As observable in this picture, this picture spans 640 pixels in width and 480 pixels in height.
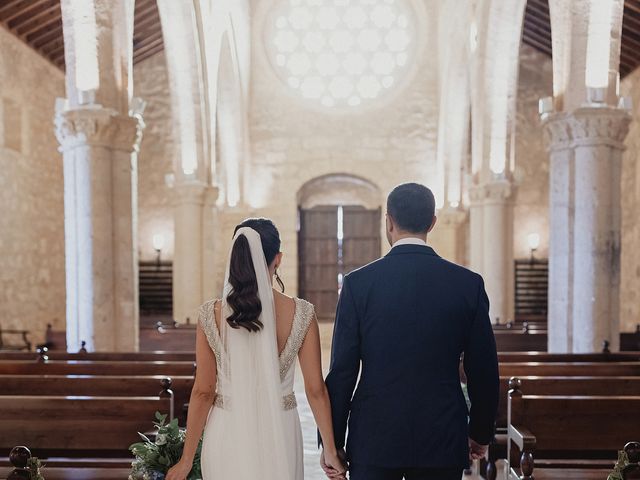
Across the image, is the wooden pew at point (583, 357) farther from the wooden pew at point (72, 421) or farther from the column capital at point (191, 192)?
the column capital at point (191, 192)

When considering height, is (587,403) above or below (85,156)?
below

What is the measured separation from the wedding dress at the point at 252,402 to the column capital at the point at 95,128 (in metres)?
4.85

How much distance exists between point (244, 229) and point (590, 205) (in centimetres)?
517

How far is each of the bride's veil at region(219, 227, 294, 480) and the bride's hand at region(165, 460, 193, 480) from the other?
0.57ft

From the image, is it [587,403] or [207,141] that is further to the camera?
[207,141]

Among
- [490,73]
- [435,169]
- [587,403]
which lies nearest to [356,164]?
[435,169]

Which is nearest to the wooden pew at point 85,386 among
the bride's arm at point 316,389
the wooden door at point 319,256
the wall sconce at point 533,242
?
the bride's arm at point 316,389

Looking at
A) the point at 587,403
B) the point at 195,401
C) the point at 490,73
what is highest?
the point at 490,73

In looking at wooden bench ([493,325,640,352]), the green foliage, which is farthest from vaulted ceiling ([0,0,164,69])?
the green foliage

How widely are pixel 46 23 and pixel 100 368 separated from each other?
8.87 metres

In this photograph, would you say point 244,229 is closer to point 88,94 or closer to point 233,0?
point 88,94

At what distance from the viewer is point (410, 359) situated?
2148 millimetres

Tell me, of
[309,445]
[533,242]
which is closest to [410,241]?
[309,445]

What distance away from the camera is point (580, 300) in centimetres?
665
